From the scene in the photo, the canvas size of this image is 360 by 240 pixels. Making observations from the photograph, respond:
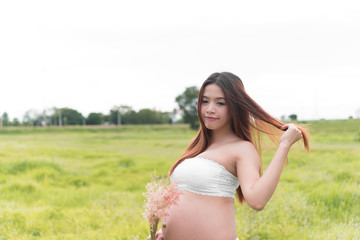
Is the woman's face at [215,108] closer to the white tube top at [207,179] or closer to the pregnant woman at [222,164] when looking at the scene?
the pregnant woman at [222,164]

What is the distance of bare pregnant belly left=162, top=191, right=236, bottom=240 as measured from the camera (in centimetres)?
275

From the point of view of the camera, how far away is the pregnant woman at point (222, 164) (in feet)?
8.98

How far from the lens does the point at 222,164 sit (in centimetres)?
288

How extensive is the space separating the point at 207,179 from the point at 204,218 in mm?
332

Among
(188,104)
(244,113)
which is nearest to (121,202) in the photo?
(244,113)

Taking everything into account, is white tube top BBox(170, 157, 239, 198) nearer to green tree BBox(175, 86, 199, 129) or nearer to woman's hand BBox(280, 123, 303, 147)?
woman's hand BBox(280, 123, 303, 147)

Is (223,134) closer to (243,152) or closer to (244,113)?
(244,113)

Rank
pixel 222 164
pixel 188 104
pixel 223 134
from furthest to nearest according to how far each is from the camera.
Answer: pixel 188 104 → pixel 223 134 → pixel 222 164

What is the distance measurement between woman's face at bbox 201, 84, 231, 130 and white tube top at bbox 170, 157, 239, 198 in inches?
14.6

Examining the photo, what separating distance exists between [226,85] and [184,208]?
3.78 feet

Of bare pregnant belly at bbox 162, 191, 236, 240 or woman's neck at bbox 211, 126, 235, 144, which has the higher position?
woman's neck at bbox 211, 126, 235, 144

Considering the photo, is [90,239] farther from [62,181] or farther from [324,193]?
[62,181]

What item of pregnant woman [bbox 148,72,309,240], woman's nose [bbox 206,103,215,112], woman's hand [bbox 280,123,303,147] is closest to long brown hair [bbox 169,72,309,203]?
pregnant woman [bbox 148,72,309,240]

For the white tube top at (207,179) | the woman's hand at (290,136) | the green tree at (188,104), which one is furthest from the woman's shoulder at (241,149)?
the green tree at (188,104)
